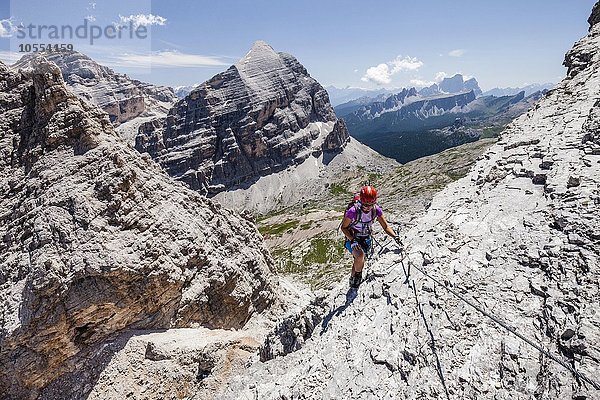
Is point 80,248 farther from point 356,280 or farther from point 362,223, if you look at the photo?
point 362,223

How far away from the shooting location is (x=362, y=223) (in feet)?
41.8

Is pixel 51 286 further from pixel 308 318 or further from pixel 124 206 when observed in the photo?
pixel 308 318

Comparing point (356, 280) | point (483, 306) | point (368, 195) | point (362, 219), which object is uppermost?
point (368, 195)

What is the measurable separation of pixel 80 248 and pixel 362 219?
1377cm

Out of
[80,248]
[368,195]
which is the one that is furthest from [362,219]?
[80,248]

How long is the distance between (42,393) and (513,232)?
21563 millimetres

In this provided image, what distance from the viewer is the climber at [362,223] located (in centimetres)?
1206

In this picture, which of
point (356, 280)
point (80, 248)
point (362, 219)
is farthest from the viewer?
point (80, 248)

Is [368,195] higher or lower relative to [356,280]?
higher

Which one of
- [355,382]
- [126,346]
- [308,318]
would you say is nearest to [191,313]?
[126,346]

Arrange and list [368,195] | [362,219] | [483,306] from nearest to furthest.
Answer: [483,306] < [368,195] < [362,219]

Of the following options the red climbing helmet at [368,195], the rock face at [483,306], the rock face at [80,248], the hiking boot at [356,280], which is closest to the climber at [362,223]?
the red climbing helmet at [368,195]

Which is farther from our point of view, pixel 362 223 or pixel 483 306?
pixel 362 223

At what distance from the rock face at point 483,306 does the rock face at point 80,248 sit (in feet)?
26.5
